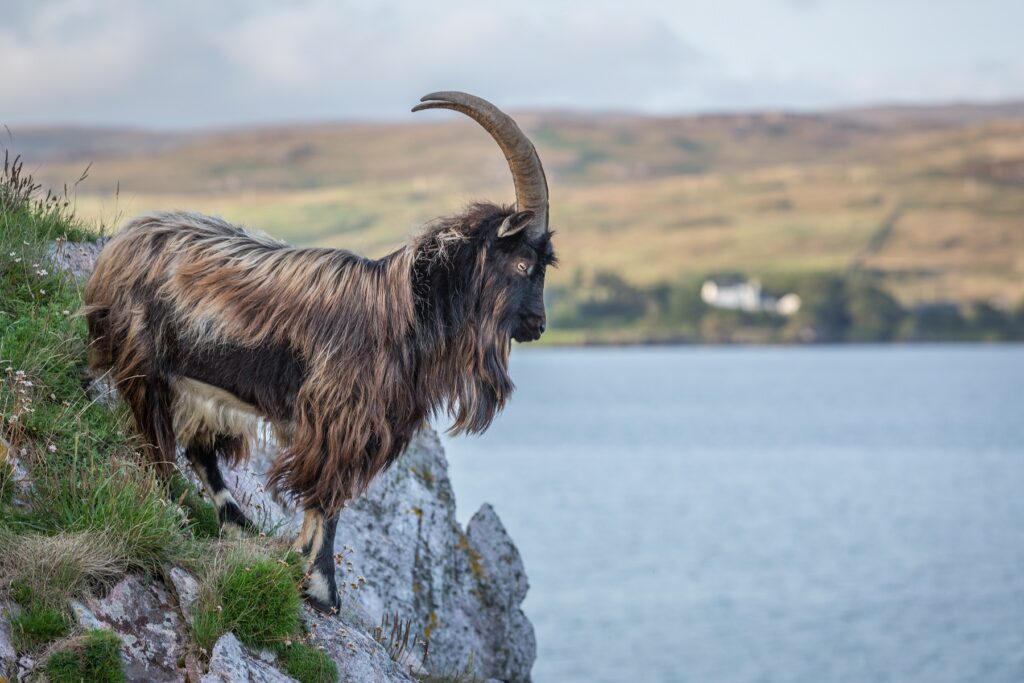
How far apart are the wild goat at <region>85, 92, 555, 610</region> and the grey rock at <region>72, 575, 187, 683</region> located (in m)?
1.05

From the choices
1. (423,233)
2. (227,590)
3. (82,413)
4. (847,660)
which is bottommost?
(847,660)

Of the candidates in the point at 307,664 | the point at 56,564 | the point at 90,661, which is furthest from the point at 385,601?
the point at 90,661

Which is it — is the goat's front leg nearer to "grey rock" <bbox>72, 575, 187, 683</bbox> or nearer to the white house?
"grey rock" <bbox>72, 575, 187, 683</bbox>

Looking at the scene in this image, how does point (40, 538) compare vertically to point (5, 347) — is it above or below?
below

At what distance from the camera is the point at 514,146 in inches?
295

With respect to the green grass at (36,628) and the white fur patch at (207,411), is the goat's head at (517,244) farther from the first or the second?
the green grass at (36,628)

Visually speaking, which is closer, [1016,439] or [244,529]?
[244,529]

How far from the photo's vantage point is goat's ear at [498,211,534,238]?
756 cm

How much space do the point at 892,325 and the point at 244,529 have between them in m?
188

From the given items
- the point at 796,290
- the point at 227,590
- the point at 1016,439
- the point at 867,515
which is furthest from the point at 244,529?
the point at 796,290

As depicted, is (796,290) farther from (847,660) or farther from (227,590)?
(227,590)

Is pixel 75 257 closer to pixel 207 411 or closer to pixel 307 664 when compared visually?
pixel 207 411

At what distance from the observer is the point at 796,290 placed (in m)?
185

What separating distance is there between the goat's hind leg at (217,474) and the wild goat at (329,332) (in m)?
0.24
